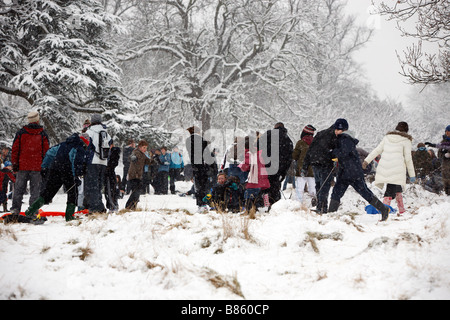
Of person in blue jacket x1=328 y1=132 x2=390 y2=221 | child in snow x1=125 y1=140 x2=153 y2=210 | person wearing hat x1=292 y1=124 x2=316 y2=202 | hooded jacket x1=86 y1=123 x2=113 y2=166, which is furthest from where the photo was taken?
person wearing hat x1=292 y1=124 x2=316 y2=202

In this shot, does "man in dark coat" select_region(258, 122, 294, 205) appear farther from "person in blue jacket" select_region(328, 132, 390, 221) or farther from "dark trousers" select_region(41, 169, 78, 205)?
"dark trousers" select_region(41, 169, 78, 205)

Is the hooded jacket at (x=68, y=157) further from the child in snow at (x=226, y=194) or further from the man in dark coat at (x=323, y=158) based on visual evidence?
the man in dark coat at (x=323, y=158)

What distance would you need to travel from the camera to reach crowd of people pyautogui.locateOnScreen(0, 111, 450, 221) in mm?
5660

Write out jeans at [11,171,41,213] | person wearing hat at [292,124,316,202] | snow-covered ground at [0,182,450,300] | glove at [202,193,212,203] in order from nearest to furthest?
snow-covered ground at [0,182,450,300] → jeans at [11,171,41,213] → glove at [202,193,212,203] → person wearing hat at [292,124,316,202]

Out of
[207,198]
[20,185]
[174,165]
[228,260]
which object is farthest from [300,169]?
[174,165]

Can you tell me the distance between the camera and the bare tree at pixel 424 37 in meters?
6.68

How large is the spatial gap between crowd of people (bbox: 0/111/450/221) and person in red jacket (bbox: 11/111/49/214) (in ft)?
0.05

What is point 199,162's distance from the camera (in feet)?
25.2

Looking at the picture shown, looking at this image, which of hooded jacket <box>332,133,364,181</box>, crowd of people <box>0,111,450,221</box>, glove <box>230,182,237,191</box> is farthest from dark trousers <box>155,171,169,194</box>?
hooded jacket <box>332,133,364,181</box>

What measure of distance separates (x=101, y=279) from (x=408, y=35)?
707 cm

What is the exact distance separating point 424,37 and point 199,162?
5.27 m
